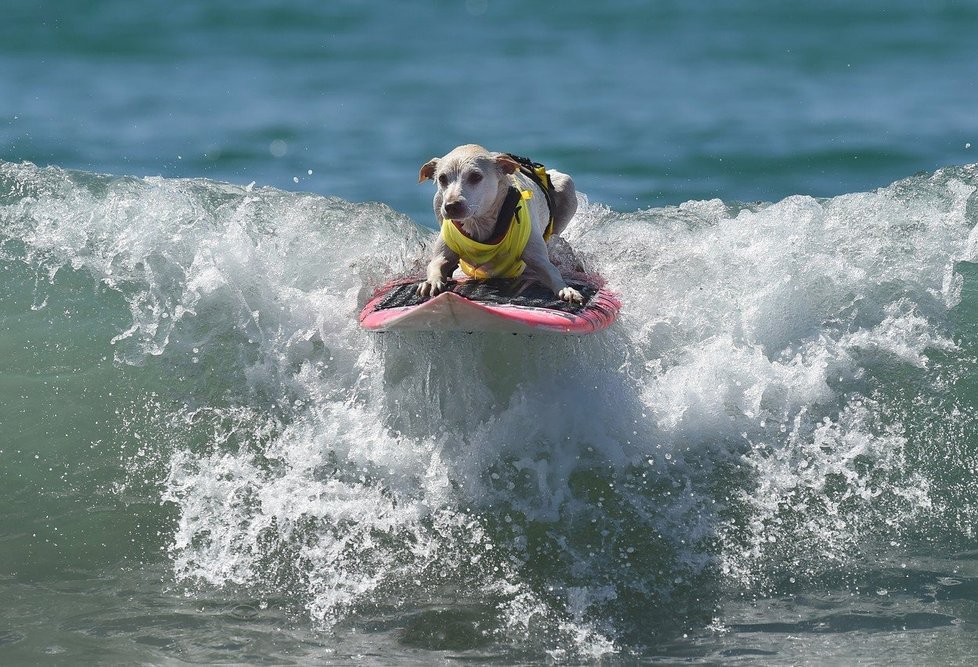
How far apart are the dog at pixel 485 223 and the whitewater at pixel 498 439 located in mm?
387

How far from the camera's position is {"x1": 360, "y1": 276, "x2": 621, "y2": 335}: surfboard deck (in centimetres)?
540

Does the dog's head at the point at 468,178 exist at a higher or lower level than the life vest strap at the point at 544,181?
lower

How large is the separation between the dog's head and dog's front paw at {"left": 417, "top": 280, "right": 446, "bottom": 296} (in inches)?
16.1

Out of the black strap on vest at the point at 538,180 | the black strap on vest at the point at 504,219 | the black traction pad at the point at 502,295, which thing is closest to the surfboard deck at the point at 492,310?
the black traction pad at the point at 502,295

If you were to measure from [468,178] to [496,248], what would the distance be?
49 centimetres

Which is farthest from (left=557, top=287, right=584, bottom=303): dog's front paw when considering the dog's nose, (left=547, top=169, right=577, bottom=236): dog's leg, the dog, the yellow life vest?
(left=547, top=169, right=577, bottom=236): dog's leg

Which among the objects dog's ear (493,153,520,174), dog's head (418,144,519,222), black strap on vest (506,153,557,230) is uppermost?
black strap on vest (506,153,557,230)

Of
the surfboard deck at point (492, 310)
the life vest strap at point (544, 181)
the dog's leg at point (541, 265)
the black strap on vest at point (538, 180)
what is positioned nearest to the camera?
the surfboard deck at point (492, 310)

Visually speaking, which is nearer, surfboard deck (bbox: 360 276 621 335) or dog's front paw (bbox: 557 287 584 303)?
surfboard deck (bbox: 360 276 621 335)

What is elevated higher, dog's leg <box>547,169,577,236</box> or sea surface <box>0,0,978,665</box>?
dog's leg <box>547,169,577,236</box>

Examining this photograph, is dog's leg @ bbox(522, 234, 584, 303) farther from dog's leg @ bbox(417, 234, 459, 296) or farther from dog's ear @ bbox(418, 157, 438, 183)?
dog's ear @ bbox(418, 157, 438, 183)

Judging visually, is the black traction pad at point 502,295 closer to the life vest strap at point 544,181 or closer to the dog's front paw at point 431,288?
the dog's front paw at point 431,288

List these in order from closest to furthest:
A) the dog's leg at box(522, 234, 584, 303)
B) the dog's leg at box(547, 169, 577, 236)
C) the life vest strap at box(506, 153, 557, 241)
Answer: the dog's leg at box(522, 234, 584, 303)
the life vest strap at box(506, 153, 557, 241)
the dog's leg at box(547, 169, 577, 236)

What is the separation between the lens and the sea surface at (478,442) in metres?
5.05
